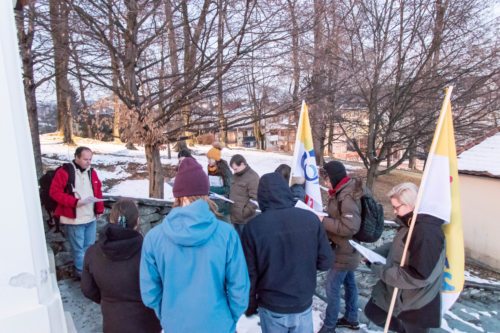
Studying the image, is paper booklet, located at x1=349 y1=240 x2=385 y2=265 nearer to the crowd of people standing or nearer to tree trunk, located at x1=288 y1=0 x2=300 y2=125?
the crowd of people standing

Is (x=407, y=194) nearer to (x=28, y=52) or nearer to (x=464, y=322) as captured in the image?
(x=464, y=322)

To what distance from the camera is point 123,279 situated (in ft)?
7.94

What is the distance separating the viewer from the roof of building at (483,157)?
1006 centimetres

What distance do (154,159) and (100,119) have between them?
10.7ft

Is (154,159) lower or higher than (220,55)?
lower

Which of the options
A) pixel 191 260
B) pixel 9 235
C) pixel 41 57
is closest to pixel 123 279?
pixel 191 260

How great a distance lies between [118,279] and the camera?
242 centimetres

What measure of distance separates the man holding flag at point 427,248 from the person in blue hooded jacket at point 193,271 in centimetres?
129

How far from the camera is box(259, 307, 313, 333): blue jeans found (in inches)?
106

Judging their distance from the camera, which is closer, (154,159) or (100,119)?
(154,159)

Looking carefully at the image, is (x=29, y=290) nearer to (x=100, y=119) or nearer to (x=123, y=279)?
(x=123, y=279)

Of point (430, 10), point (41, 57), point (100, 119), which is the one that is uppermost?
point (430, 10)

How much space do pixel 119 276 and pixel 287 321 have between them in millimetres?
1294

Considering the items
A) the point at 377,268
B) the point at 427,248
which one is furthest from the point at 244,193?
the point at 427,248
